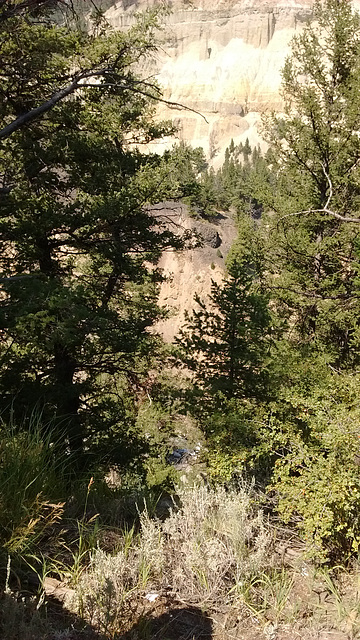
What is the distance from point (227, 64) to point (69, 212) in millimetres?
124842

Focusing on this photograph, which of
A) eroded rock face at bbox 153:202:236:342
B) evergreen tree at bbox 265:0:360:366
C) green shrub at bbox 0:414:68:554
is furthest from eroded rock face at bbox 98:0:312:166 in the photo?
green shrub at bbox 0:414:68:554

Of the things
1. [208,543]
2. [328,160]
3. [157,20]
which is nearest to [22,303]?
[208,543]

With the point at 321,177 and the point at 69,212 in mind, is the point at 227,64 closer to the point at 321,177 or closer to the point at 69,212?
the point at 321,177

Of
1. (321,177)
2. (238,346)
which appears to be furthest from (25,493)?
(321,177)

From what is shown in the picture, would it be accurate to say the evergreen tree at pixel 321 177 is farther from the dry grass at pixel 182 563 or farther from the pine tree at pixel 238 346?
the dry grass at pixel 182 563

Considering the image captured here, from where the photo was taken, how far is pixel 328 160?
30.7ft

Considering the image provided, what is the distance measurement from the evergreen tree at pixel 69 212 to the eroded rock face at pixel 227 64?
9945cm

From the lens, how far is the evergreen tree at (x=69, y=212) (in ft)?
17.9

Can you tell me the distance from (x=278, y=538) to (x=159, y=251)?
6.46m

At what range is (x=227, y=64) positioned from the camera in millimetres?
111562

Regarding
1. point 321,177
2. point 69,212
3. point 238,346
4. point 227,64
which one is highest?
point 227,64

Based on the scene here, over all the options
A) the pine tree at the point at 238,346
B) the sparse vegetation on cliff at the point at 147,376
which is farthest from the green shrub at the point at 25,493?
the pine tree at the point at 238,346

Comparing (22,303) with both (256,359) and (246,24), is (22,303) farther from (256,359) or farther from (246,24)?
(246,24)

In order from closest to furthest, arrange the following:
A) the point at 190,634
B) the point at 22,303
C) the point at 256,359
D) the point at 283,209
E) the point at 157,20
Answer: the point at 190,634, the point at 22,303, the point at 256,359, the point at 157,20, the point at 283,209
